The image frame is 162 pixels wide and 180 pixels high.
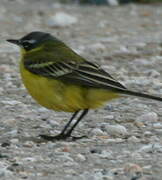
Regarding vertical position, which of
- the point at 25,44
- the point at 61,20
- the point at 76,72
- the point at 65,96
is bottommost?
the point at 61,20

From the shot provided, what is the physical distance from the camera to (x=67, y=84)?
24.0ft

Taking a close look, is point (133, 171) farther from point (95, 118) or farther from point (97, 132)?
point (95, 118)

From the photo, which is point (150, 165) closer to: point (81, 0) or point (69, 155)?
point (69, 155)

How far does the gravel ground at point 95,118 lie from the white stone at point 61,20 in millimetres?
20

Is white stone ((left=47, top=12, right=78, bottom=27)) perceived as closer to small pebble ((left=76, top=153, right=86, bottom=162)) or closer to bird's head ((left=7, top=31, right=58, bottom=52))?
bird's head ((left=7, top=31, right=58, bottom=52))

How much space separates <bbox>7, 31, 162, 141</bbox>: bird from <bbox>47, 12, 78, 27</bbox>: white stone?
7.72 meters

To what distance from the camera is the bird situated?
7.17 m

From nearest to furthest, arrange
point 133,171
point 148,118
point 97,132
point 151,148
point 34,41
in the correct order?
point 133,171 < point 151,148 < point 97,132 < point 34,41 < point 148,118

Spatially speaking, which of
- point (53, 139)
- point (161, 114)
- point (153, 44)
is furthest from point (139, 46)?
point (53, 139)

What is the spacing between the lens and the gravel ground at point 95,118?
627 cm

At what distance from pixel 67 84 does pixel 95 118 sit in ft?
3.89

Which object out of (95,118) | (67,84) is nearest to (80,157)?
(67,84)

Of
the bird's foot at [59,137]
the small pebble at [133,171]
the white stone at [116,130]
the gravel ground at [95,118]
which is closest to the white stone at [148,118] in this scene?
the gravel ground at [95,118]

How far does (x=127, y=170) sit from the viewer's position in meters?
6.13
